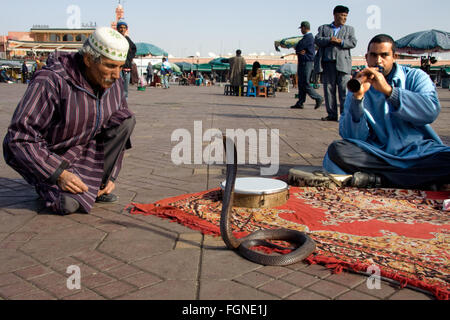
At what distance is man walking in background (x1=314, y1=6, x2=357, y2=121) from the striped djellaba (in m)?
5.29

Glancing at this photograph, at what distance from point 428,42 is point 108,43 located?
18.9 metres

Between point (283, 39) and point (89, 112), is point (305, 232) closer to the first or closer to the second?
point (89, 112)

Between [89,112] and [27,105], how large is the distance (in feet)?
1.17

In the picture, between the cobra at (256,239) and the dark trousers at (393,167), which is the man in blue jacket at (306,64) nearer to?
the dark trousers at (393,167)

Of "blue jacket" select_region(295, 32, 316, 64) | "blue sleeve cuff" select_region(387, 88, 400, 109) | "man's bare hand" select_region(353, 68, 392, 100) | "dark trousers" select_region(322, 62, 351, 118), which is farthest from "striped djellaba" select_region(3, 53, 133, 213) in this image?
"blue jacket" select_region(295, 32, 316, 64)

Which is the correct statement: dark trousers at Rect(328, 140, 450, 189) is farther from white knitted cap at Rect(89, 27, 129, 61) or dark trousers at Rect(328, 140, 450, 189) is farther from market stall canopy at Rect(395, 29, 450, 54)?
market stall canopy at Rect(395, 29, 450, 54)

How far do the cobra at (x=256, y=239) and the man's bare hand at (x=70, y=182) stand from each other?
0.99 metres

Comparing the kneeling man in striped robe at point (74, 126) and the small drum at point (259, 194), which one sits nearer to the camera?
the kneeling man in striped robe at point (74, 126)

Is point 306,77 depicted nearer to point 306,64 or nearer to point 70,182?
point 306,64

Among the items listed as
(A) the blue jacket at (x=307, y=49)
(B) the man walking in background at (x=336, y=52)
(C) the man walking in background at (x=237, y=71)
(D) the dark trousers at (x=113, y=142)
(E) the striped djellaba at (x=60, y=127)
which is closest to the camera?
(E) the striped djellaba at (x=60, y=127)

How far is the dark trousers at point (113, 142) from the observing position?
9.48 feet

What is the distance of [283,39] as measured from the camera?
66.8ft

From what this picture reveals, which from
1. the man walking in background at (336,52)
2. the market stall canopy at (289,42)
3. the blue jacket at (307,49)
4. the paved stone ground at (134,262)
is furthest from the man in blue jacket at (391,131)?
the market stall canopy at (289,42)
